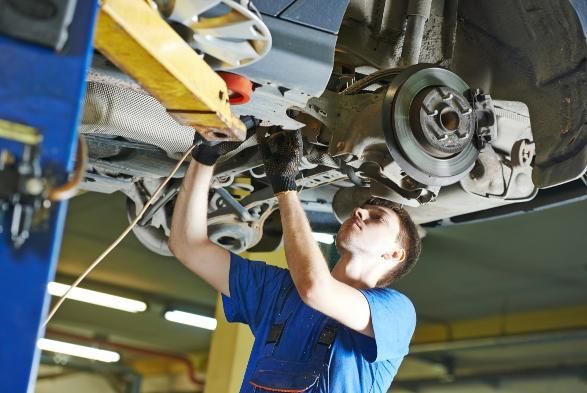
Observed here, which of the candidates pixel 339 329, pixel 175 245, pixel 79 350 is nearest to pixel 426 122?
pixel 339 329

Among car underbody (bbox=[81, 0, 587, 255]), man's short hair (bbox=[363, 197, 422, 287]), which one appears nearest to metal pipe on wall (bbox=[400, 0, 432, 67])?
car underbody (bbox=[81, 0, 587, 255])

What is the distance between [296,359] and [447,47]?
47.5 inches

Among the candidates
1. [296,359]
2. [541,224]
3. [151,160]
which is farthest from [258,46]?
[541,224]

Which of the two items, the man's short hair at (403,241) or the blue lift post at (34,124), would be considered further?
the man's short hair at (403,241)

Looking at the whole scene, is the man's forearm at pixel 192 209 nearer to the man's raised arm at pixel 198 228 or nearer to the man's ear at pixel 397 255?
the man's raised arm at pixel 198 228

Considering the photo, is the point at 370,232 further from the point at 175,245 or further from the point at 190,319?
the point at 190,319

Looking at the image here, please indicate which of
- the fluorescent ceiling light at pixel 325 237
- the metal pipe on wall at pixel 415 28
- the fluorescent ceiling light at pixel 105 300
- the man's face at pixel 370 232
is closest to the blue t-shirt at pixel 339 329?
the man's face at pixel 370 232

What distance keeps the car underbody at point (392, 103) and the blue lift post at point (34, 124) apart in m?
0.56

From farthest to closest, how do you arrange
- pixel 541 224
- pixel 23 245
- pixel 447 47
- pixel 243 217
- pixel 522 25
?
pixel 541 224 → pixel 243 217 → pixel 447 47 → pixel 522 25 → pixel 23 245

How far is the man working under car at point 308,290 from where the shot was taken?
95.5 inches

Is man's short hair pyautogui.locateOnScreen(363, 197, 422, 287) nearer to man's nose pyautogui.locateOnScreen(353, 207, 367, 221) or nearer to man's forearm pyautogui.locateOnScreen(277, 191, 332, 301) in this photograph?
man's nose pyautogui.locateOnScreen(353, 207, 367, 221)

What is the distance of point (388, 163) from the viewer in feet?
8.30

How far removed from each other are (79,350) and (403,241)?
9820mm

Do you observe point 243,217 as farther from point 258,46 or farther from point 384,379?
point 258,46
